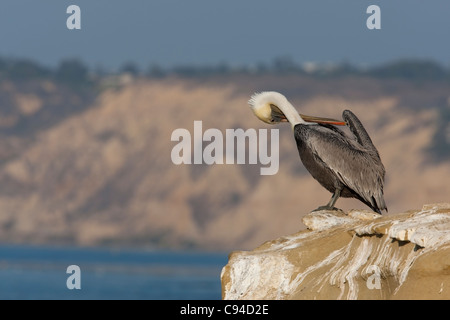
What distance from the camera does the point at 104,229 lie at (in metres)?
84.0

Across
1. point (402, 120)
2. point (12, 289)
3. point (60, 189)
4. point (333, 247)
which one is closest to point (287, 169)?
point (402, 120)

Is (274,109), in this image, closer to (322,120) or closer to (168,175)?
(322,120)

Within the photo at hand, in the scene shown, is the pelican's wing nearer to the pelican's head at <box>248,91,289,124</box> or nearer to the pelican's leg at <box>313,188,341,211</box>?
the pelican's leg at <box>313,188,341,211</box>

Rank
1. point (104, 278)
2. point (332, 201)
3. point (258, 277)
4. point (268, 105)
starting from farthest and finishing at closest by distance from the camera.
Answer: point (104, 278) → point (268, 105) → point (332, 201) → point (258, 277)

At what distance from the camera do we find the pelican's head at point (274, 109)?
12453mm

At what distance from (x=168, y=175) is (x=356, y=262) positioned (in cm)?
7356

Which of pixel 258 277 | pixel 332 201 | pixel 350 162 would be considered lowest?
pixel 258 277

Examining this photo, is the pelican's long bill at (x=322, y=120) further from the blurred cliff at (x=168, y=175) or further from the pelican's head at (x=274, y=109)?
the blurred cliff at (x=168, y=175)

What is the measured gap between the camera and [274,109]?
1256cm

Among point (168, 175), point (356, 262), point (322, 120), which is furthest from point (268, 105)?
point (168, 175)

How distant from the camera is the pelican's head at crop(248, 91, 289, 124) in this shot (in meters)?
12.5

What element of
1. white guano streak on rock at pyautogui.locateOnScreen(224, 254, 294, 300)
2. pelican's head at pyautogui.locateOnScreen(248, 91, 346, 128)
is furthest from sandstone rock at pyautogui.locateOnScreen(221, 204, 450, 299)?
pelican's head at pyautogui.locateOnScreen(248, 91, 346, 128)
